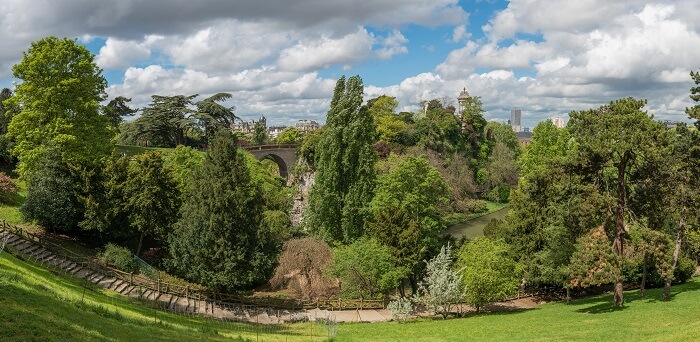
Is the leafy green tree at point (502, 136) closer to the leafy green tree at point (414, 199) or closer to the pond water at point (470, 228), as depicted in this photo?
the pond water at point (470, 228)

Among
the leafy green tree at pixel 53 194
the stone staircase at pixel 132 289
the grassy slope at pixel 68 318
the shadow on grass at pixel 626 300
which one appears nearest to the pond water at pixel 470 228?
the shadow on grass at pixel 626 300

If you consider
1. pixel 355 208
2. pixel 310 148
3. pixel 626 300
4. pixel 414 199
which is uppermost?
pixel 310 148

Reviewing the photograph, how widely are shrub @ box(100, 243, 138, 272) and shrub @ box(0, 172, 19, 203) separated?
948 cm

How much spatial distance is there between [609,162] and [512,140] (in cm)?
7734

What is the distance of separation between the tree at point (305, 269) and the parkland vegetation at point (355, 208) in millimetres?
96

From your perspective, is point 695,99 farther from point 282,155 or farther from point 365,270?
point 282,155

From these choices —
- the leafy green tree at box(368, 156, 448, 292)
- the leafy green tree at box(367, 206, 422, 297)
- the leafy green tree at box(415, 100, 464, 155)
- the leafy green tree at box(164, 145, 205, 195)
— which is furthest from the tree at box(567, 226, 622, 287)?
the leafy green tree at box(415, 100, 464, 155)

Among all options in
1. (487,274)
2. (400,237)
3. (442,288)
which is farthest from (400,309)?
(487,274)

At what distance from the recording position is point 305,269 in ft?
106

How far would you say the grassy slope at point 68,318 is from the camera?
1241 centimetres

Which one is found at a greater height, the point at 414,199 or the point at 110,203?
the point at 414,199

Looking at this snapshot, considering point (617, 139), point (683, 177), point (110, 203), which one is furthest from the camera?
point (110, 203)

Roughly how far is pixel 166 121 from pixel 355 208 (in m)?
31.7

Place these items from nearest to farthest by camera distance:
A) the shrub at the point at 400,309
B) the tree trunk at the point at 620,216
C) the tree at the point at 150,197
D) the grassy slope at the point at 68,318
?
the grassy slope at the point at 68,318
the tree trunk at the point at 620,216
the shrub at the point at 400,309
the tree at the point at 150,197
